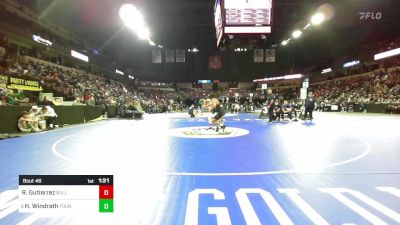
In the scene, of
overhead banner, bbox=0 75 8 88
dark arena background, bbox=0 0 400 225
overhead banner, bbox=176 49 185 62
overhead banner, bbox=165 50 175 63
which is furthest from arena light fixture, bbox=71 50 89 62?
overhead banner, bbox=0 75 8 88

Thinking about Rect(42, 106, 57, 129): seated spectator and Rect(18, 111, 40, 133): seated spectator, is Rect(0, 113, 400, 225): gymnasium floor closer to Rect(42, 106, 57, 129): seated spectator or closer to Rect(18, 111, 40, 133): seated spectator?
Rect(18, 111, 40, 133): seated spectator

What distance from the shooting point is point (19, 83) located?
56.2ft

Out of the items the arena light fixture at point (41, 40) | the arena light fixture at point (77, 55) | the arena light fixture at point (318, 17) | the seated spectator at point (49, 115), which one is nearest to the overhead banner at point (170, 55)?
the arena light fixture at point (77, 55)

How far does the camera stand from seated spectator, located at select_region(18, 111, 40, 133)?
467 inches

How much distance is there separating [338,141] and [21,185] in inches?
365

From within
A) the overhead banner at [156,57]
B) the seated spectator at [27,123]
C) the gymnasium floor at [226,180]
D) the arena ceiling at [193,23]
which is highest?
the arena ceiling at [193,23]

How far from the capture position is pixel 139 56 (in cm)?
4344

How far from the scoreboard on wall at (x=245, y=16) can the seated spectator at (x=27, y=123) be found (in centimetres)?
969

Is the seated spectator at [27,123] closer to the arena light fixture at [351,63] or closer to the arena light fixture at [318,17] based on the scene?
the arena light fixture at [318,17]

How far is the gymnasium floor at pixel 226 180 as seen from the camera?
3.35 meters

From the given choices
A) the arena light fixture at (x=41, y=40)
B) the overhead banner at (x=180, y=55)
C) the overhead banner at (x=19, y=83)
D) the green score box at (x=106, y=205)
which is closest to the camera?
the green score box at (x=106, y=205)

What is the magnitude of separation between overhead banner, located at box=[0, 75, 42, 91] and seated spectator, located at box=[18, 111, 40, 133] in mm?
5040

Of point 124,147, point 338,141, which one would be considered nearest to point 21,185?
point 124,147

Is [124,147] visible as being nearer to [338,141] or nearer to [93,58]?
[338,141]
